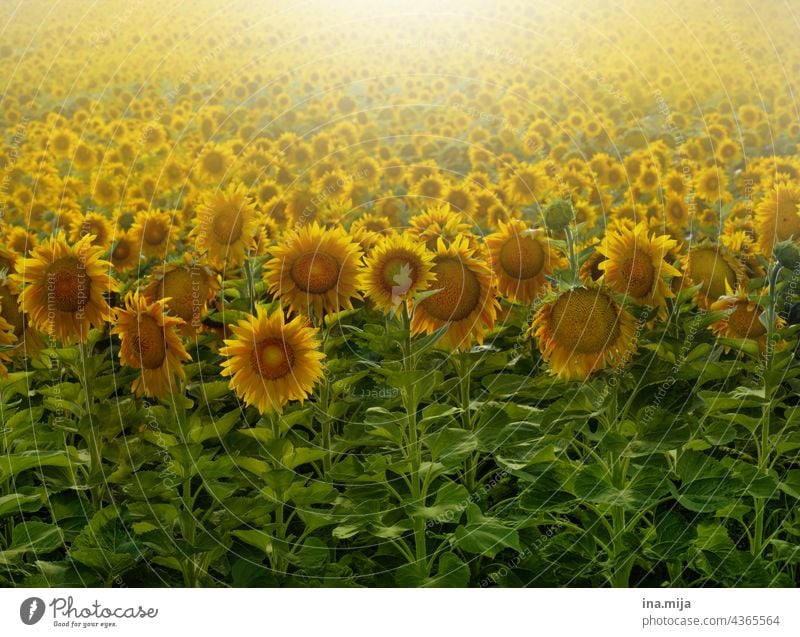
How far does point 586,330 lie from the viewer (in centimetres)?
165

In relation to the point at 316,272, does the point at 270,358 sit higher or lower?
lower

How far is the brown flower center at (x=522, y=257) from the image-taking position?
1766mm

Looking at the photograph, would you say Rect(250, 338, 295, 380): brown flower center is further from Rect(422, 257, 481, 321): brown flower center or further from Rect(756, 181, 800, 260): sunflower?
Rect(756, 181, 800, 260): sunflower

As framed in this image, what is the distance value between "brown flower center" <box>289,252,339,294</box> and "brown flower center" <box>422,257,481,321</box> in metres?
0.17

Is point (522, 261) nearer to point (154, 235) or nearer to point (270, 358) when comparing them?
point (270, 358)

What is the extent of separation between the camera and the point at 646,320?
5.48ft

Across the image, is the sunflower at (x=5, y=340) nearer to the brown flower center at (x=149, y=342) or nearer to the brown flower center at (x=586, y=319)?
the brown flower center at (x=149, y=342)

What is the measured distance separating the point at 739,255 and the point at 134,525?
1.28m

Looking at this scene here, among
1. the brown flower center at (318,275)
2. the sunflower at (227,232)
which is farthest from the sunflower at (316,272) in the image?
the sunflower at (227,232)

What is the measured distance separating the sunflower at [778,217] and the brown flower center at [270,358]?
101 cm

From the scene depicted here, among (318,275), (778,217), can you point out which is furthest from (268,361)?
(778,217)

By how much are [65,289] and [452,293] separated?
0.68 m
